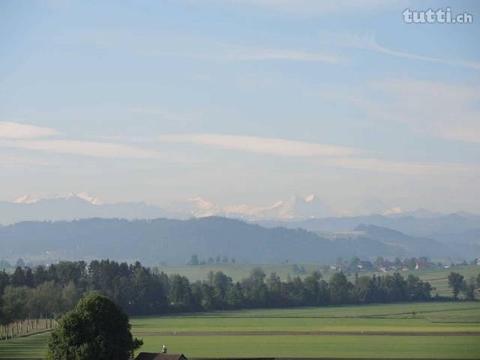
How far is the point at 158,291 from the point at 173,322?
2155cm

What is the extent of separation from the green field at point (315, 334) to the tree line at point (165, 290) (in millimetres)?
6862

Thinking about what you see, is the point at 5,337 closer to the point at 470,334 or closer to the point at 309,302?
the point at 470,334

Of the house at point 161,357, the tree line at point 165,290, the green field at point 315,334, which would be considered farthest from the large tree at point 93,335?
the tree line at point 165,290

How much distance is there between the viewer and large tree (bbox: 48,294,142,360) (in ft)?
161

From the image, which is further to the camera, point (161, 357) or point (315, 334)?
point (315, 334)

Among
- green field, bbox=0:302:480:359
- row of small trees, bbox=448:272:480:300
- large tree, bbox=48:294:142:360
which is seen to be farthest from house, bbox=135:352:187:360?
row of small trees, bbox=448:272:480:300

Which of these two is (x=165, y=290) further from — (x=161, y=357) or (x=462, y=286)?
(x=161, y=357)

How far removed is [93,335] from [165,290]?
221ft

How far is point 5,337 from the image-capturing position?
249 feet

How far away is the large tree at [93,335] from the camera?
49.0m

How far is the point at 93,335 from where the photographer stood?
164ft

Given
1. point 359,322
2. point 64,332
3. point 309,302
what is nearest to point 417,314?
point 359,322

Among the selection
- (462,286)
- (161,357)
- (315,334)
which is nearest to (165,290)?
(462,286)

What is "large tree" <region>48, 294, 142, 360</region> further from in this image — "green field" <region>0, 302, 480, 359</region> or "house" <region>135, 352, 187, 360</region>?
"green field" <region>0, 302, 480, 359</region>
